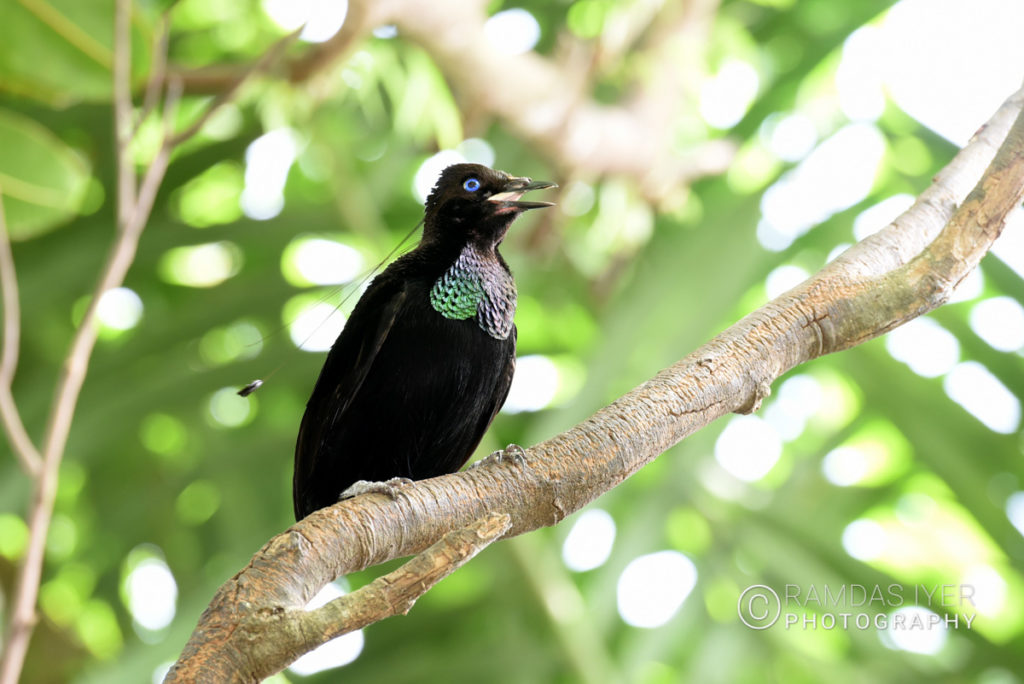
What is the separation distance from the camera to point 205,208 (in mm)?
5375

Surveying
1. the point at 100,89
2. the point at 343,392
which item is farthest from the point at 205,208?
Result: the point at 343,392

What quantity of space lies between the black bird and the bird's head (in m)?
0.03

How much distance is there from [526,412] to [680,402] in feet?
9.31

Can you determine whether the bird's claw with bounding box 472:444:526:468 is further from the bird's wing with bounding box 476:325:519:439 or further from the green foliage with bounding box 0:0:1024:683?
the green foliage with bounding box 0:0:1024:683

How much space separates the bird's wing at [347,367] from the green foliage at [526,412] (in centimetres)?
151

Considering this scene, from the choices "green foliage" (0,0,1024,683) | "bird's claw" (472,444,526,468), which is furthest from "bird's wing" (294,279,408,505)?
"green foliage" (0,0,1024,683)

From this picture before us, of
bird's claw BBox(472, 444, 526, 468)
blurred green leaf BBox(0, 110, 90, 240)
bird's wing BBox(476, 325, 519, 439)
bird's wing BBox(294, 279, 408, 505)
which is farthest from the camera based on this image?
blurred green leaf BBox(0, 110, 90, 240)

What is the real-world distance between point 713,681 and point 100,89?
3.27 m

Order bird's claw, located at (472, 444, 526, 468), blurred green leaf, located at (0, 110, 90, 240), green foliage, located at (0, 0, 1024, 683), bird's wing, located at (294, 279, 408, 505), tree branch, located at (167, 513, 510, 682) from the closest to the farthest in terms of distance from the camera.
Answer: tree branch, located at (167, 513, 510, 682), bird's claw, located at (472, 444, 526, 468), bird's wing, located at (294, 279, 408, 505), blurred green leaf, located at (0, 110, 90, 240), green foliage, located at (0, 0, 1024, 683)

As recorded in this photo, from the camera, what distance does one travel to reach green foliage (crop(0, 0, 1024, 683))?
4.36m

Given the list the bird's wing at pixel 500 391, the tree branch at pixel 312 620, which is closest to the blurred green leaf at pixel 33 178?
the bird's wing at pixel 500 391

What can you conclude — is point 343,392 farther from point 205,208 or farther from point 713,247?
point 205,208

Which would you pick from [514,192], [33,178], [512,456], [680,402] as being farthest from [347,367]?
[33,178]

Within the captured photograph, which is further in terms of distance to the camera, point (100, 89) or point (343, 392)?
point (100, 89)
